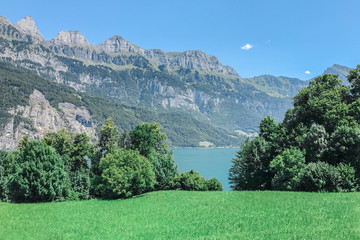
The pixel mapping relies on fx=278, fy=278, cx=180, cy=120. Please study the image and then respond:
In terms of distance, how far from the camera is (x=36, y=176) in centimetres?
3572

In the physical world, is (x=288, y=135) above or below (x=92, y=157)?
above

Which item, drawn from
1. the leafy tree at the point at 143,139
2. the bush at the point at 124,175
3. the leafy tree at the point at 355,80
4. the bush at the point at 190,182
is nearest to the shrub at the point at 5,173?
the bush at the point at 124,175

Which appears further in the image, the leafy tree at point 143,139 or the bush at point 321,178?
the leafy tree at point 143,139

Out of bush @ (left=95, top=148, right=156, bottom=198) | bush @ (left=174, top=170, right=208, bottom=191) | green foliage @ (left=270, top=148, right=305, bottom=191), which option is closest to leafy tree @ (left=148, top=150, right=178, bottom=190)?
bush @ (left=174, top=170, right=208, bottom=191)

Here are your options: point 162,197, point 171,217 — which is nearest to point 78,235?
point 171,217

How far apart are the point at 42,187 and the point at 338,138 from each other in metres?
37.7

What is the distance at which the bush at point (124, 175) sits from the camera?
125ft

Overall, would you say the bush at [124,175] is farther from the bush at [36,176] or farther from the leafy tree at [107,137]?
the leafy tree at [107,137]

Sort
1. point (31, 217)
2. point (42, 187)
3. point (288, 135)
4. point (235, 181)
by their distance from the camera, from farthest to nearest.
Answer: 1. point (235, 181)
2. point (288, 135)
3. point (42, 187)
4. point (31, 217)

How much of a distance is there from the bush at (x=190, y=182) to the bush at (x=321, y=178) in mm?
18230

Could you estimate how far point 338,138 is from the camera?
34250mm

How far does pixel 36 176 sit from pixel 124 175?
11101 millimetres

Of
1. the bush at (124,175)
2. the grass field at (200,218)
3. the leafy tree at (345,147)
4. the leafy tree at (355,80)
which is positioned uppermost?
the leafy tree at (355,80)

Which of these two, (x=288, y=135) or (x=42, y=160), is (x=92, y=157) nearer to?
(x=42, y=160)
